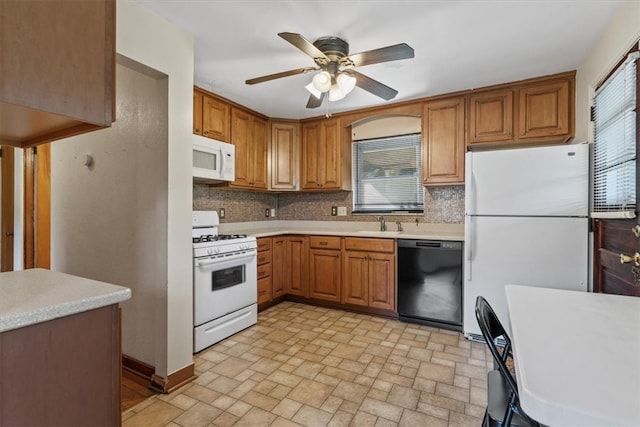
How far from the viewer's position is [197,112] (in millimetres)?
2986

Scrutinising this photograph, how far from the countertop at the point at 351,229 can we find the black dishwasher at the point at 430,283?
0.12 metres

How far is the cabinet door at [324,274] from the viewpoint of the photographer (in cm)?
357

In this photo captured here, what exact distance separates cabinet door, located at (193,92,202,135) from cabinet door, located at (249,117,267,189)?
74 centimetres

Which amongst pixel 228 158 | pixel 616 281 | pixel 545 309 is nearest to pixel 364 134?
pixel 228 158

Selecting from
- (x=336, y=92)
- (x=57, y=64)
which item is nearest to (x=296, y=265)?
(x=336, y=92)

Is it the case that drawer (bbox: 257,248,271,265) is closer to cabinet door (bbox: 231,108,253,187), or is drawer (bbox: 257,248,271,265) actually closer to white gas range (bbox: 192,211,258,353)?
white gas range (bbox: 192,211,258,353)

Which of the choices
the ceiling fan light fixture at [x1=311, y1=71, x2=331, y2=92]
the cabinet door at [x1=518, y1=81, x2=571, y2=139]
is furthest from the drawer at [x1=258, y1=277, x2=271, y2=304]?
the cabinet door at [x1=518, y1=81, x2=571, y2=139]

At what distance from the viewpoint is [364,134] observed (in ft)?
13.0

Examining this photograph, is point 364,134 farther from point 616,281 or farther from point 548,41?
point 616,281

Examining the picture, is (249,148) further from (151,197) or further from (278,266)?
(151,197)

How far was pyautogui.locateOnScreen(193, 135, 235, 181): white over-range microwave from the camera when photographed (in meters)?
2.80

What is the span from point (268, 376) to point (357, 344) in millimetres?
850

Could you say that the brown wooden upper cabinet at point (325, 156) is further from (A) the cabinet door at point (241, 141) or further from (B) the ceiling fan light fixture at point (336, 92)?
(B) the ceiling fan light fixture at point (336, 92)

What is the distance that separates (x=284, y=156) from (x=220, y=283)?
1.91m
